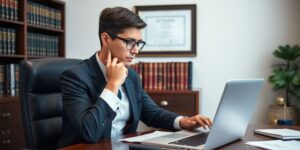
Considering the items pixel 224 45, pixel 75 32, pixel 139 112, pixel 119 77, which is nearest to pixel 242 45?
pixel 224 45

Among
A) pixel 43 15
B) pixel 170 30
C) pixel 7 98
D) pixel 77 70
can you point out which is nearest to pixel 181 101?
pixel 170 30

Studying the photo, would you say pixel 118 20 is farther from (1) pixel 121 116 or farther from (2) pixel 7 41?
(2) pixel 7 41

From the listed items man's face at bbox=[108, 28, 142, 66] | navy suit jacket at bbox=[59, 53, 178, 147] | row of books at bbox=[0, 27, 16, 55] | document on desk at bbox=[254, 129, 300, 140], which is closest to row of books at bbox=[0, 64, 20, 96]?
row of books at bbox=[0, 27, 16, 55]

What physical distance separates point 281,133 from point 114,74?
734 millimetres

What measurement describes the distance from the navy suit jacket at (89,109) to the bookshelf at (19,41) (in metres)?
1.42

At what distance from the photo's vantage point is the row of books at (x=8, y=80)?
9.68 feet

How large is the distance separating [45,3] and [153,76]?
4.41 feet

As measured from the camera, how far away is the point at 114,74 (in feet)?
4.85

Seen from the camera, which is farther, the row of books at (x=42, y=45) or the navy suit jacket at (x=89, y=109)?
the row of books at (x=42, y=45)

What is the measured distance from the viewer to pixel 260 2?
3.42 m

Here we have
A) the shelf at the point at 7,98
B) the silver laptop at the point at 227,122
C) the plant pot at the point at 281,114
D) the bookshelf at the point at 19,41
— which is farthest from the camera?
the plant pot at the point at 281,114

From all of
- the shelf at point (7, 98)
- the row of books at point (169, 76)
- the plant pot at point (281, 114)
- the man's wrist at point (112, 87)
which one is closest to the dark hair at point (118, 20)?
the man's wrist at point (112, 87)

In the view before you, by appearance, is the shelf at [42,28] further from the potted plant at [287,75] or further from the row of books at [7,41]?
the potted plant at [287,75]

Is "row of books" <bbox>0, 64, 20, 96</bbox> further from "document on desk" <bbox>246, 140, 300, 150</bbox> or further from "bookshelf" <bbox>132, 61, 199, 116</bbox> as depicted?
"document on desk" <bbox>246, 140, 300, 150</bbox>
